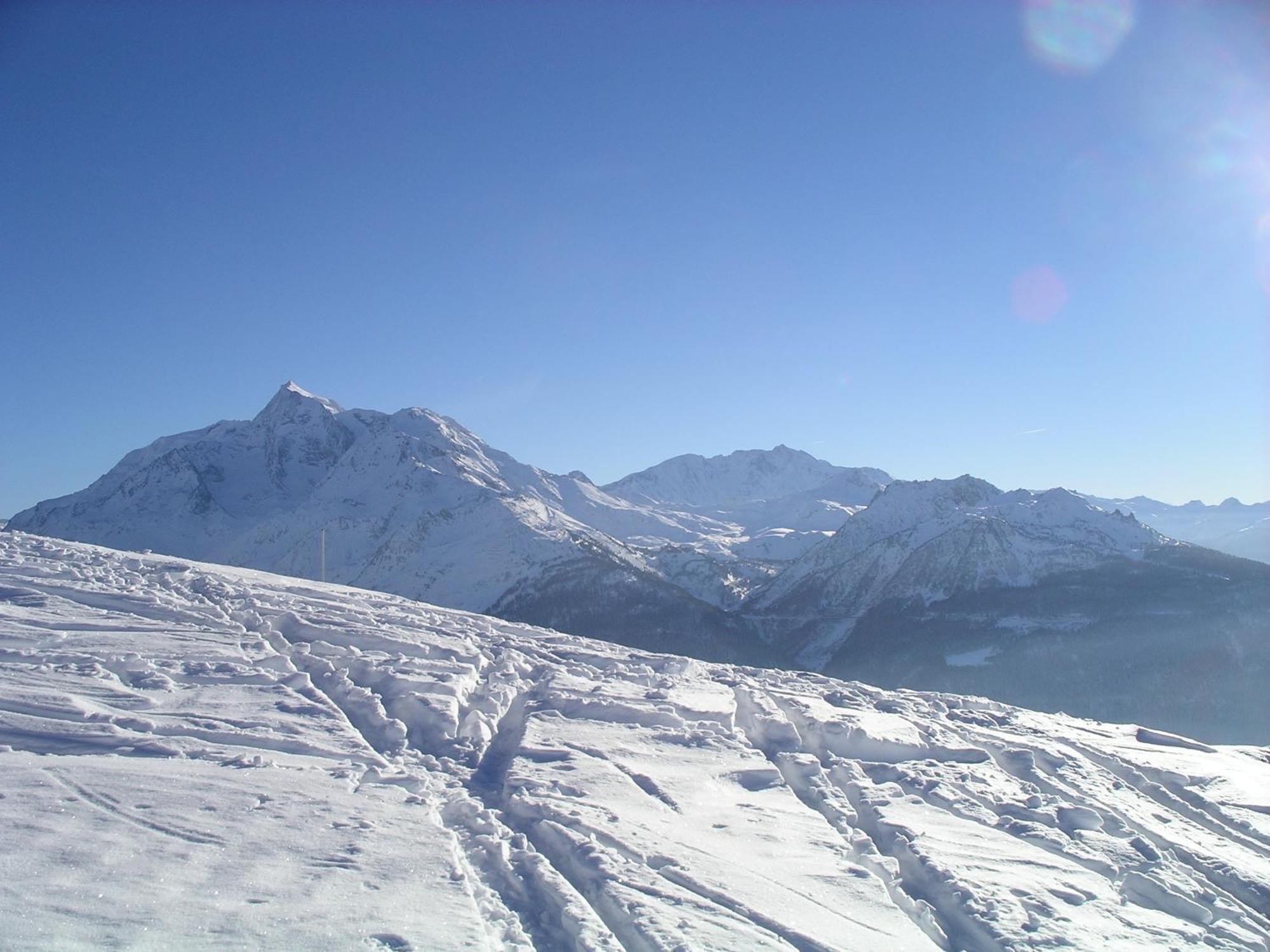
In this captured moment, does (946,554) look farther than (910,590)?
Yes

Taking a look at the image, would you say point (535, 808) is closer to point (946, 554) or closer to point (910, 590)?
point (910, 590)

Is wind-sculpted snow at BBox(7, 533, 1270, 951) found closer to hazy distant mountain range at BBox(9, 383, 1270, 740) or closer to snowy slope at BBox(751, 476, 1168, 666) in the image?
hazy distant mountain range at BBox(9, 383, 1270, 740)

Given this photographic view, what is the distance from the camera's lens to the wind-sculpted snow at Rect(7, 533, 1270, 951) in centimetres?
877

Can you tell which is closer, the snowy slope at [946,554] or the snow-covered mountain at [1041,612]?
the snow-covered mountain at [1041,612]

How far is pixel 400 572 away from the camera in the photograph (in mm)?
144625

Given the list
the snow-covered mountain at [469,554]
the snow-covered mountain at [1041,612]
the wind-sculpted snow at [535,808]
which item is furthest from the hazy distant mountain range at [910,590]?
the wind-sculpted snow at [535,808]

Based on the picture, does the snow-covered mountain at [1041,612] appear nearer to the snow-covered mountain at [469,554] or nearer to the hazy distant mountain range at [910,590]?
the hazy distant mountain range at [910,590]

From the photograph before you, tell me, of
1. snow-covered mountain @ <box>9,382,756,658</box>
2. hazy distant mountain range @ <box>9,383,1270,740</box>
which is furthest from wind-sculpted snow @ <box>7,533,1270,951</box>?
snow-covered mountain @ <box>9,382,756,658</box>

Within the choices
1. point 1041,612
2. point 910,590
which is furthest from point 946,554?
point 1041,612

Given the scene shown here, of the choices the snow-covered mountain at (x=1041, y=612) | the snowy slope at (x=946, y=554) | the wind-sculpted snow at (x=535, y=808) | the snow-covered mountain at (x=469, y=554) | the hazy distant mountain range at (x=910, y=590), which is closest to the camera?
the wind-sculpted snow at (x=535, y=808)

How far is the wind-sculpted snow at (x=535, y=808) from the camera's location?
28.8ft

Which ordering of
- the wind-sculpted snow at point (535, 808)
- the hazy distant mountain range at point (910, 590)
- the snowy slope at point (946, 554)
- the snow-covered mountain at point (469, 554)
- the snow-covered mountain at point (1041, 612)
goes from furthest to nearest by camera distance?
the snowy slope at point (946, 554) → the snow-covered mountain at point (469, 554) → the hazy distant mountain range at point (910, 590) → the snow-covered mountain at point (1041, 612) → the wind-sculpted snow at point (535, 808)

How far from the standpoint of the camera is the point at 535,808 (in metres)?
11.9

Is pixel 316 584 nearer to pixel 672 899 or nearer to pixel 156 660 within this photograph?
pixel 156 660
